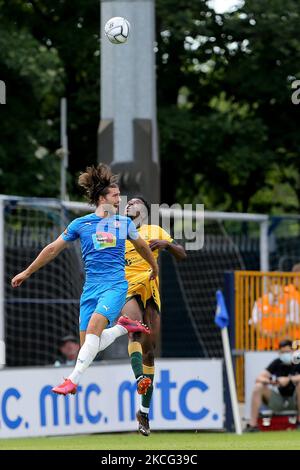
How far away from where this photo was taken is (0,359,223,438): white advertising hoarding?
59.3 feet

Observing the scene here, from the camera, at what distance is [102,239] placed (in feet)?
44.2

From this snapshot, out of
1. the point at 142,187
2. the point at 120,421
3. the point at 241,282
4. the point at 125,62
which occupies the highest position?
the point at 125,62

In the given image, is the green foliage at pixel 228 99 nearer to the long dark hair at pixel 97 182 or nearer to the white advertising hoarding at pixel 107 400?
the white advertising hoarding at pixel 107 400

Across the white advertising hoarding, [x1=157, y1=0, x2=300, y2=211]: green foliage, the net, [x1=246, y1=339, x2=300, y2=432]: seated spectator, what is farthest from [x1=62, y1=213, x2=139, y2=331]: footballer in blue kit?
[x1=157, y1=0, x2=300, y2=211]: green foliage

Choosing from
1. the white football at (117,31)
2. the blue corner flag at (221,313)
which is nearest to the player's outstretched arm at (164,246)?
the white football at (117,31)

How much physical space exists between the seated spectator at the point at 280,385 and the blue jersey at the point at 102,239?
279 inches

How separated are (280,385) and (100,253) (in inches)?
295

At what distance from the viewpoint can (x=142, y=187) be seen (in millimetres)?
19875

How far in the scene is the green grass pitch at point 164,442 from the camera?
14.9 metres

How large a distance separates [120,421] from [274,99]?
13.6m

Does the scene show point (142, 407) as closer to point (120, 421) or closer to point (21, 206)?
point (120, 421)

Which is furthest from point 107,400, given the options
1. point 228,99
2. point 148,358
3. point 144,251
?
point 228,99

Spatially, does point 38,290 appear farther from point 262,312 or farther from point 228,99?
point 228,99
